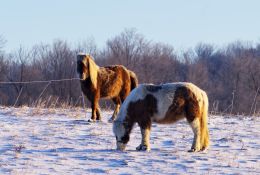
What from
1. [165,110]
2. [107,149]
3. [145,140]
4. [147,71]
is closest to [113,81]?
[107,149]

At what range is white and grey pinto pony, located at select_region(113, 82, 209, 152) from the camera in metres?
10.1

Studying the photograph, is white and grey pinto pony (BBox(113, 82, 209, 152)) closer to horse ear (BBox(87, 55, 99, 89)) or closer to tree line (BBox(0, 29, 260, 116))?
horse ear (BBox(87, 55, 99, 89))

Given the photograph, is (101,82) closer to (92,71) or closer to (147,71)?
(92,71)

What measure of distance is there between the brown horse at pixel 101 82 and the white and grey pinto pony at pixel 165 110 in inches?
168

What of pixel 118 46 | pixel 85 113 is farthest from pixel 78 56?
pixel 118 46

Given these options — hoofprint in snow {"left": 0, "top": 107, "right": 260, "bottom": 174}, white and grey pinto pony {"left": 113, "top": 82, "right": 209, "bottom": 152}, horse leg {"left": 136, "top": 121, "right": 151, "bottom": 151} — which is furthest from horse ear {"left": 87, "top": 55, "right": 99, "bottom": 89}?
horse leg {"left": 136, "top": 121, "right": 151, "bottom": 151}

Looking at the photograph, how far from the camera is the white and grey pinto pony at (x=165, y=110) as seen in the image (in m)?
10.1

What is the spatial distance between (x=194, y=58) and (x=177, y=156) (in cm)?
7276

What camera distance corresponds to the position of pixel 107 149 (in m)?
10.4

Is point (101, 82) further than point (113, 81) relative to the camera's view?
No

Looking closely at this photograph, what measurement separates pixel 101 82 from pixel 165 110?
17.5 feet

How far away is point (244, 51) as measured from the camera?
78000 mm

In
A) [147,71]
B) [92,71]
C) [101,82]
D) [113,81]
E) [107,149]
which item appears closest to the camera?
[107,149]

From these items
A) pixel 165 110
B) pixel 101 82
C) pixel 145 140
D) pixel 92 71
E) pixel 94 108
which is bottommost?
pixel 145 140
